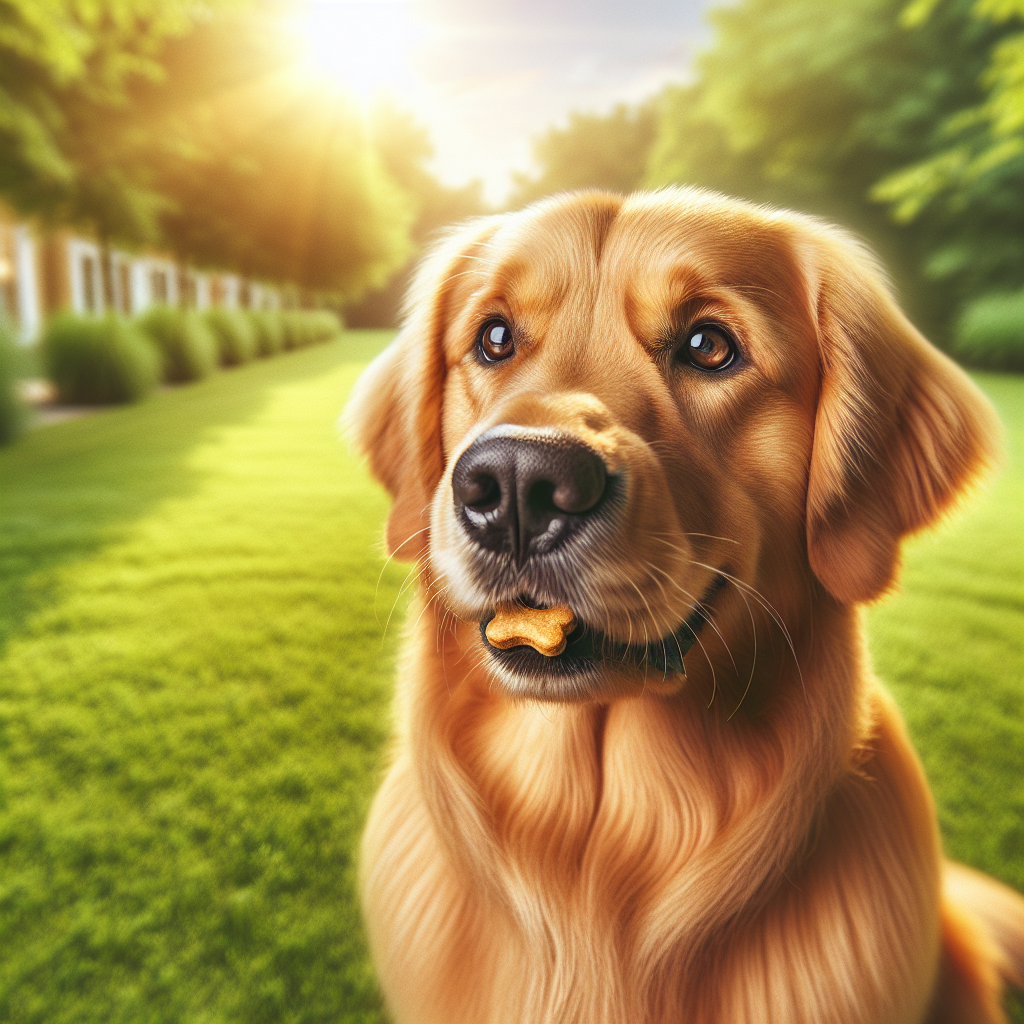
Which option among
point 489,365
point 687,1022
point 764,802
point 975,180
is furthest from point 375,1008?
point 975,180

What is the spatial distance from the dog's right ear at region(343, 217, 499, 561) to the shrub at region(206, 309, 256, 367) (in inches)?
372

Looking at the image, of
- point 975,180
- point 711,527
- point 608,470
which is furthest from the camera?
point 975,180

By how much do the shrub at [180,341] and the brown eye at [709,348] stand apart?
968 centimetres

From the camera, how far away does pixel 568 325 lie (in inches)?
52.7

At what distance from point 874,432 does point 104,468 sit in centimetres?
644

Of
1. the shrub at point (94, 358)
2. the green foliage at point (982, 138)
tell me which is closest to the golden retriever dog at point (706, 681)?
the green foliage at point (982, 138)

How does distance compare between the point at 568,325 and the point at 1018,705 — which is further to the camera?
the point at 1018,705

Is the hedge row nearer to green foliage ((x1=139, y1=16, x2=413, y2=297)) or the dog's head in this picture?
green foliage ((x1=139, y1=16, x2=413, y2=297))

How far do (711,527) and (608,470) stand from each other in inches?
11.3

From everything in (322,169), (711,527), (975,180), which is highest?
(975,180)

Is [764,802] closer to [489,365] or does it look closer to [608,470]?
[608,470]

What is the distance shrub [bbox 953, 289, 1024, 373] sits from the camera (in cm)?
979

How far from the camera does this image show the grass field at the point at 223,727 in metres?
1.83

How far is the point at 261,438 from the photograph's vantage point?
278 inches
